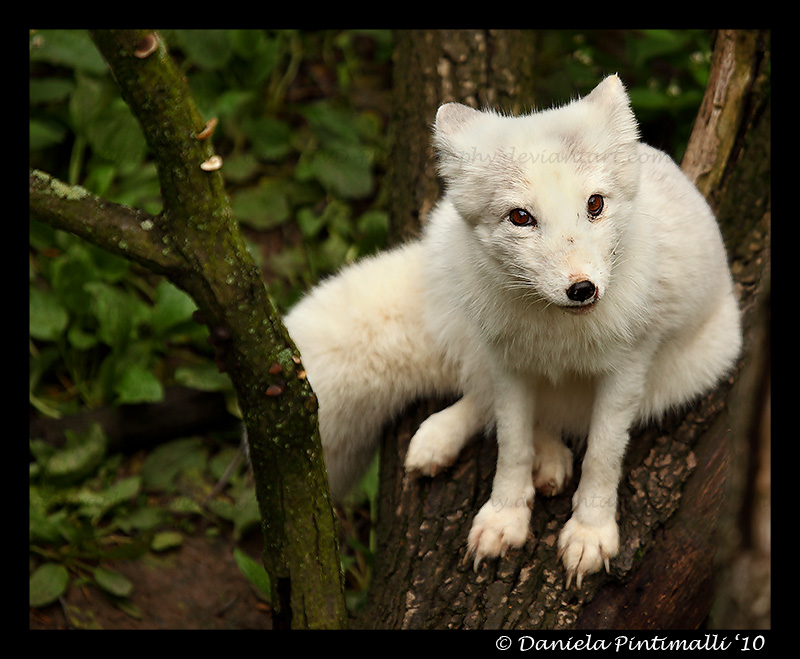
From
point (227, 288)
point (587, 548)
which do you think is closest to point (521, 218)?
point (227, 288)

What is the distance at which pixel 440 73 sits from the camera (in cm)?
371

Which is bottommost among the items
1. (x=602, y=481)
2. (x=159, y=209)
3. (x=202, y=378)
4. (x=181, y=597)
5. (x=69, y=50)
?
(x=181, y=597)

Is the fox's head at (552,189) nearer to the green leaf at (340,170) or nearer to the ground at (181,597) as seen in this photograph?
the ground at (181,597)

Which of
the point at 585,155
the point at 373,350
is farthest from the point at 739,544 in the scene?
the point at 373,350

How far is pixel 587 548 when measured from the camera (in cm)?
241

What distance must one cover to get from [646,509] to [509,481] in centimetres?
46

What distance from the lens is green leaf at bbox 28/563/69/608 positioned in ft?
11.4

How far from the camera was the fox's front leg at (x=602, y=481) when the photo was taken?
242 centimetres

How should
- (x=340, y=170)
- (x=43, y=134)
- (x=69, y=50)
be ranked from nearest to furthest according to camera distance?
(x=43, y=134), (x=69, y=50), (x=340, y=170)

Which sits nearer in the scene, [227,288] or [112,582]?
[227,288]

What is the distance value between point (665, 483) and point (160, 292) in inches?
110

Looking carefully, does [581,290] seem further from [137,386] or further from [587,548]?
[137,386]

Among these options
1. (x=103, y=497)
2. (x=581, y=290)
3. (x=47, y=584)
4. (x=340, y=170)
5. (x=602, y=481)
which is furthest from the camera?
(x=340, y=170)

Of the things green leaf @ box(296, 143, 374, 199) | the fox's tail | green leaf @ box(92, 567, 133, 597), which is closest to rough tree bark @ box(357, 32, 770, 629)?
the fox's tail
